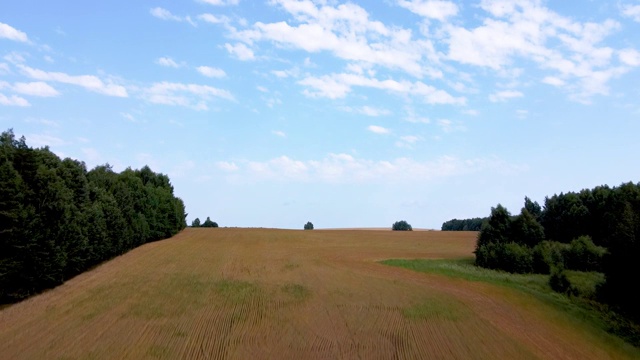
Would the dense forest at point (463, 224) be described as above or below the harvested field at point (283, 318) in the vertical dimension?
above

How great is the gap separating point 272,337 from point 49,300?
14230 millimetres

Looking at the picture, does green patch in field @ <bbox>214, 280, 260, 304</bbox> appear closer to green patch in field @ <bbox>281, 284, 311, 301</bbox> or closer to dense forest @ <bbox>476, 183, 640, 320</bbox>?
green patch in field @ <bbox>281, 284, 311, 301</bbox>

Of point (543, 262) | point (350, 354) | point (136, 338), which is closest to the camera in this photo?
point (350, 354)

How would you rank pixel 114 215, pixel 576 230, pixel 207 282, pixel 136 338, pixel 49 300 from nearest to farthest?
pixel 136 338 → pixel 49 300 → pixel 207 282 → pixel 114 215 → pixel 576 230

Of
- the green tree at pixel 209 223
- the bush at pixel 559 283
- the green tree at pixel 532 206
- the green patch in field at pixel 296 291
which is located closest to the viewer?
the green patch in field at pixel 296 291

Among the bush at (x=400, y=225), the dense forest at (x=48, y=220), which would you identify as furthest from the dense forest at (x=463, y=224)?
the dense forest at (x=48, y=220)

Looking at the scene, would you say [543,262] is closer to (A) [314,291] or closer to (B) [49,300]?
(A) [314,291]

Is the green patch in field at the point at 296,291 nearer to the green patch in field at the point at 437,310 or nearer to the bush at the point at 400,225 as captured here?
the green patch in field at the point at 437,310

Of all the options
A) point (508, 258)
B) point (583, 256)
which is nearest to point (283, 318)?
point (508, 258)

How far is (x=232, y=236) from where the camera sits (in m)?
67.7

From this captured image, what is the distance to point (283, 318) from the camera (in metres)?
23.0

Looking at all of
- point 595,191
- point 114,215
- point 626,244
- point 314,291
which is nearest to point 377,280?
point 314,291

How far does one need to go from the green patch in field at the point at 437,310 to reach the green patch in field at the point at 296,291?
210 inches

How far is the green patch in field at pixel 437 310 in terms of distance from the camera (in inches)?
935
